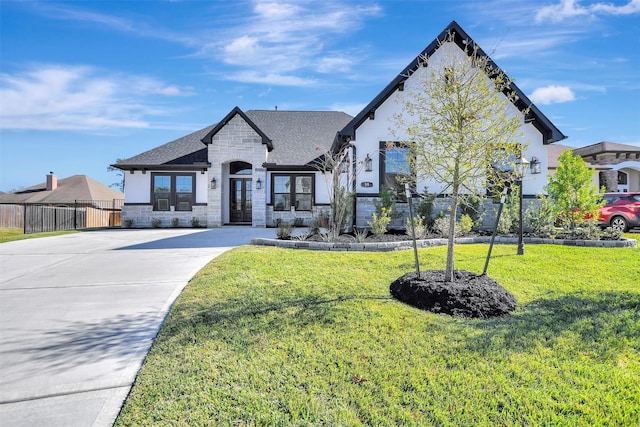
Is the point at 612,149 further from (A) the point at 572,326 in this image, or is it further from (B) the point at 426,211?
(A) the point at 572,326

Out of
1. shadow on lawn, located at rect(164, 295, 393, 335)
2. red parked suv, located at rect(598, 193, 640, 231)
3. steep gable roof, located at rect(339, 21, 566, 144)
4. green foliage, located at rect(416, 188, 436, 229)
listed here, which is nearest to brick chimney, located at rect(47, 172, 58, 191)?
steep gable roof, located at rect(339, 21, 566, 144)

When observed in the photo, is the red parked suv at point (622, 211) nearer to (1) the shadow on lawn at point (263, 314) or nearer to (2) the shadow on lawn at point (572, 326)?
(2) the shadow on lawn at point (572, 326)

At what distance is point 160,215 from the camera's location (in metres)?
16.4

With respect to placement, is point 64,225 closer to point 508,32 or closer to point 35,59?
point 35,59

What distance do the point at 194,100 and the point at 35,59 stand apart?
237 inches

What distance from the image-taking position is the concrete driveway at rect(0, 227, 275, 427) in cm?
240

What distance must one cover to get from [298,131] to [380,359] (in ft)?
55.6

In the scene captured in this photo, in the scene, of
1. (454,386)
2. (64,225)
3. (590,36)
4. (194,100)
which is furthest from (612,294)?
(64,225)

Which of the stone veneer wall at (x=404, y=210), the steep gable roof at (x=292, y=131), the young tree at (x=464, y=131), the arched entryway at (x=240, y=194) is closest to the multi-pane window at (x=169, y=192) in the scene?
the arched entryway at (x=240, y=194)

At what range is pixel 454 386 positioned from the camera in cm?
250

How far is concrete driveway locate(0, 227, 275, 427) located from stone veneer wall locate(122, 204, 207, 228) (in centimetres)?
867

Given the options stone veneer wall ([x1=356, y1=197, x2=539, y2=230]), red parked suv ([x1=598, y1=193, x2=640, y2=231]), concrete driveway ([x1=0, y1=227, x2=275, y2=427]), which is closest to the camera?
concrete driveway ([x1=0, y1=227, x2=275, y2=427])

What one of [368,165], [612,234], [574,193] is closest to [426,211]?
[368,165]

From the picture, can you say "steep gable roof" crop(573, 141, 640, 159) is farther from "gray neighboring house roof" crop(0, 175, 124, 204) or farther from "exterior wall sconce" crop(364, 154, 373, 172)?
"gray neighboring house roof" crop(0, 175, 124, 204)
